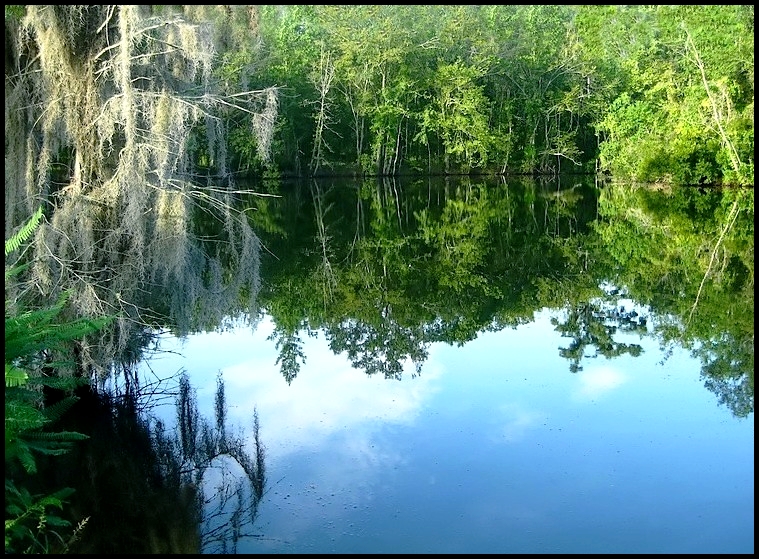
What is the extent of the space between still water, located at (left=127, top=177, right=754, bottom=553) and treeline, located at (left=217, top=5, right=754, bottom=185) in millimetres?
20151

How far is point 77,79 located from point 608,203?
19740 millimetres

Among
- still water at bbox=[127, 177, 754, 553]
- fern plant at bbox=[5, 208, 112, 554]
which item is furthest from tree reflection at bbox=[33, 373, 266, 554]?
fern plant at bbox=[5, 208, 112, 554]

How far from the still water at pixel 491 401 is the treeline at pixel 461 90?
2015 cm

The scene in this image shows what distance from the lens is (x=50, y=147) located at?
716 centimetres

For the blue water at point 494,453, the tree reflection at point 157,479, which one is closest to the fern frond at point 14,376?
the tree reflection at point 157,479

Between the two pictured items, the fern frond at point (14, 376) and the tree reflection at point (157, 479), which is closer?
the fern frond at point (14, 376)

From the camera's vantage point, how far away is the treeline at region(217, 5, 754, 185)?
34438 mm

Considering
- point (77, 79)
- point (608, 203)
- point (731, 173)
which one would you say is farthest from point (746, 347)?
point (731, 173)

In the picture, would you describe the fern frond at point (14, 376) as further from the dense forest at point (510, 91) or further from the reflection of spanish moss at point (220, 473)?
the dense forest at point (510, 91)

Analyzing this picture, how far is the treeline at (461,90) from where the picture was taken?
34.4 m

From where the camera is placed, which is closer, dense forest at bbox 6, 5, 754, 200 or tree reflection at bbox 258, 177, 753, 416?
tree reflection at bbox 258, 177, 753, 416

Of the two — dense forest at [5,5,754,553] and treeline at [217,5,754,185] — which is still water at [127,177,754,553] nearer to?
dense forest at [5,5,754,553]

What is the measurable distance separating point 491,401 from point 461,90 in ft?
105

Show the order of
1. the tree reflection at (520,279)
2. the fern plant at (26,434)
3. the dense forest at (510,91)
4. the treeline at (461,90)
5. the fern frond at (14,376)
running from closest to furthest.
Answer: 1. the fern frond at (14,376)
2. the fern plant at (26,434)
3. the tree reflection at (520,279)
4. the dense forest at (510,91)
5. the treeline at (461,90)
